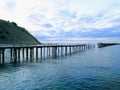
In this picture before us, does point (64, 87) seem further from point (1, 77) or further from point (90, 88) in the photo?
point (1, 77)

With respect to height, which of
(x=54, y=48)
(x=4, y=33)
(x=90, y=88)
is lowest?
(x=90, y=88)

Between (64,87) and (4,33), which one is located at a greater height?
(4,33)

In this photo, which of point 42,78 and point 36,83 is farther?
point 42,78

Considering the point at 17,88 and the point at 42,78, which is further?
the point at 42,78

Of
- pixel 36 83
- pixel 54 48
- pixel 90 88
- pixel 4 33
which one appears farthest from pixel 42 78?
pixel 4 33

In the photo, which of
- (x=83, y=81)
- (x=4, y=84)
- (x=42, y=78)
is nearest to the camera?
(x=4, y=84)

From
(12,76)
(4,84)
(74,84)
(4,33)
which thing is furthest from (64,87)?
(4,33)

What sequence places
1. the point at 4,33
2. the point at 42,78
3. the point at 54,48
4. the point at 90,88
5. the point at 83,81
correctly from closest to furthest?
the point at 90,88, the point at 83,81, the point at 42,78, the point at 54,48, the point at 4,33

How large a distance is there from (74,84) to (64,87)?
220cm

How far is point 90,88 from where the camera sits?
2730cm

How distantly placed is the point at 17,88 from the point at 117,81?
50.9ft

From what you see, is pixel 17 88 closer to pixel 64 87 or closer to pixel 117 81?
pixel 64 87

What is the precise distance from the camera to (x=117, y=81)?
3134 cm

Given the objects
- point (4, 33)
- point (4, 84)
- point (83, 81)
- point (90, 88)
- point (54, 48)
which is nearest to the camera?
point (90, 88)
